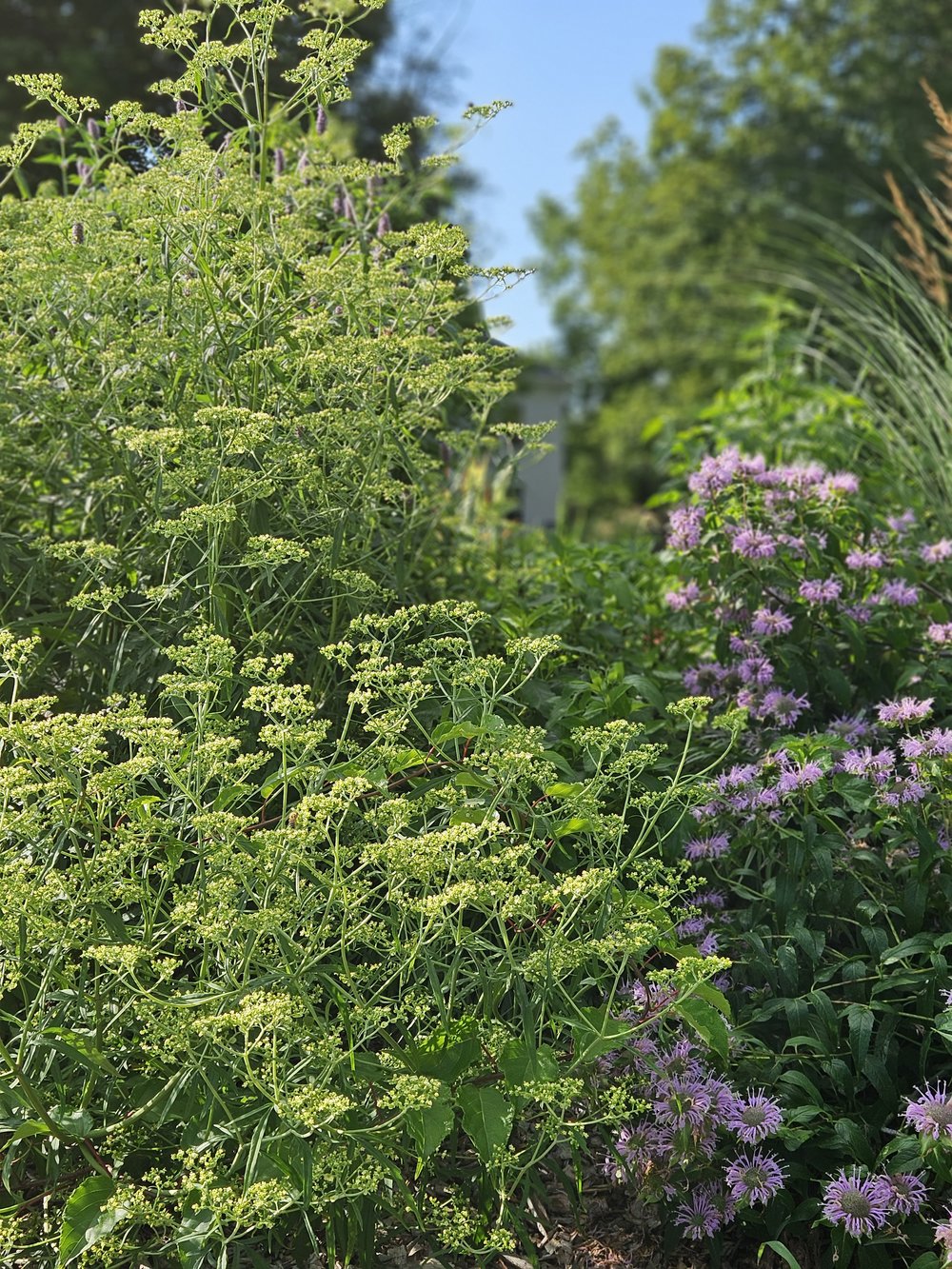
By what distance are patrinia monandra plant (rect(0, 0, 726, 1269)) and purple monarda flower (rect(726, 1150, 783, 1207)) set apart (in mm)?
198

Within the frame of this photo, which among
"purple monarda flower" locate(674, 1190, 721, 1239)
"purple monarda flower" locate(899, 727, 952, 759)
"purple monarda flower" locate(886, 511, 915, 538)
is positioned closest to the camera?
"purple monarda flower" locate(674, 1190, 721, 1239)

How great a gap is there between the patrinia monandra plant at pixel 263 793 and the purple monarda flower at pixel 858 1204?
1.11 ft

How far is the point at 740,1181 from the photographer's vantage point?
204 cm

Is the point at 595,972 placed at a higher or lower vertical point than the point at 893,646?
lower

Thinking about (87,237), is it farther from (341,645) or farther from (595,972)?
(595,972)

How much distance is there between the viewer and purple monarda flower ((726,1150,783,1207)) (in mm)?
2021

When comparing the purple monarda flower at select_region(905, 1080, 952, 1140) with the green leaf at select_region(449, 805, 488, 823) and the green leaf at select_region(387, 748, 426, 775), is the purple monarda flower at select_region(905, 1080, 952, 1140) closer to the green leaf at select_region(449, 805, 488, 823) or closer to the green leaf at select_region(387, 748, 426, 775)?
the green leaf at select_region(449, 805, 488, 823)

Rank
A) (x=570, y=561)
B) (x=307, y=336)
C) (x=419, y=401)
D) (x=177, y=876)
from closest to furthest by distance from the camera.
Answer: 1. (x=177, y=876)
2. (x=307, y=336)
3. (x=419, y=401)
4. (x=570, y=561)

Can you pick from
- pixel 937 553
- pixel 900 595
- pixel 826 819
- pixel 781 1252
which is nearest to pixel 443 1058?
pixel 781 1252

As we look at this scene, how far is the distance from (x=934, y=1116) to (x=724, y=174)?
27030 mm

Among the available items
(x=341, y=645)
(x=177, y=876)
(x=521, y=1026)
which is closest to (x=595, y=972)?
(x=521, y=1026)

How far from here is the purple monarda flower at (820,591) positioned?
3.02 meters

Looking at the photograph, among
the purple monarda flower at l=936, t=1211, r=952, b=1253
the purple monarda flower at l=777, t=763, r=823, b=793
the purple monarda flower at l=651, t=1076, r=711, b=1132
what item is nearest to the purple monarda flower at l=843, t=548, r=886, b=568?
the purple monarda flower at l=777, t=763, r=823, b=793

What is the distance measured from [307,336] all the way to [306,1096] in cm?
156
